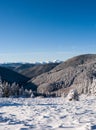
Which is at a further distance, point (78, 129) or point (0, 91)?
point (0, 91)

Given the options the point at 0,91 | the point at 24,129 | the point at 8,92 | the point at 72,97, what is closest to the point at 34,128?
the point at 24,129

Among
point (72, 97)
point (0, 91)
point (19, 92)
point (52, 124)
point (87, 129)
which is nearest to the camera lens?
point (87, 129)

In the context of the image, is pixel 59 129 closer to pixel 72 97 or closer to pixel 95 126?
pixel 95 126

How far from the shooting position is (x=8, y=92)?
8006 cm

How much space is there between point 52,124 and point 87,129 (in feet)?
8.27

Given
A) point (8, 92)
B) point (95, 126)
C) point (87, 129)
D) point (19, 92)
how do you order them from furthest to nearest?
point (19, 92) < point (8, 92) < point (95, 126) < point (87, 129)

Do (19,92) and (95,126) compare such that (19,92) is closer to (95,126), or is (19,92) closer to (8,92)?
(8,92)

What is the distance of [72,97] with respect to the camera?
3772 cm

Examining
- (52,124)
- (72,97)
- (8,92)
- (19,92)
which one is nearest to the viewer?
(52,124)

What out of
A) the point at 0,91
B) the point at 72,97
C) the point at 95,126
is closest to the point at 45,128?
the point at 95,126

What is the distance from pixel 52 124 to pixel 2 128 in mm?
2421

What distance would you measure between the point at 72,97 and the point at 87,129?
2699cm

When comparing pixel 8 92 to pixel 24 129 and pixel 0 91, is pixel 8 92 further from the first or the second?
pixel 24 129

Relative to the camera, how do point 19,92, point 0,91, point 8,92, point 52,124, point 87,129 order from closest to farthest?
point 87,129, point 52,124, point 0,91, point 8,92, point 19,92
